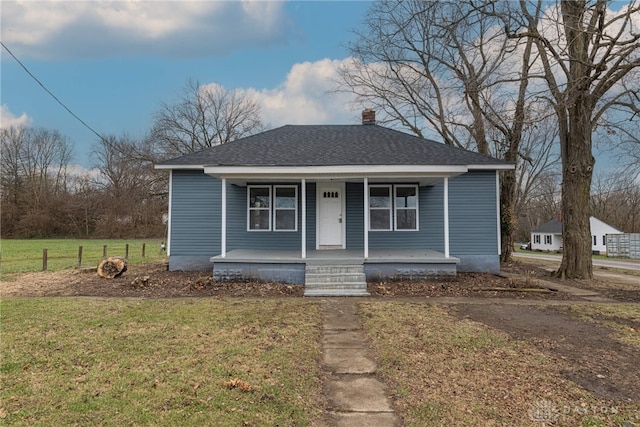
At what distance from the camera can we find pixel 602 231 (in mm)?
40844

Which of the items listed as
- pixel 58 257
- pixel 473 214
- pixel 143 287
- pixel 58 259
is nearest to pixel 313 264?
pixel 143 287

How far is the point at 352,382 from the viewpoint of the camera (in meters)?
3.58

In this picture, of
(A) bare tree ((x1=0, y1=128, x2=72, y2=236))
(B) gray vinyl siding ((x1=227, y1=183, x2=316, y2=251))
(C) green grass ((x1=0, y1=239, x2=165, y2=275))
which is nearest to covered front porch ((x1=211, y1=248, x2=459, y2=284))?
(B) gray vinyl siding ((x1=227, y1=183, x2=316, y2=251))

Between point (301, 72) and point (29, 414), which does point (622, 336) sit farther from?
point (301, 72)

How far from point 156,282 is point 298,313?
187 inches

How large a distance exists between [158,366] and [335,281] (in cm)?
510

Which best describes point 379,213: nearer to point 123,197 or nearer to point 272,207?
Result: point 272,207

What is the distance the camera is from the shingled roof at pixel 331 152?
10.2m

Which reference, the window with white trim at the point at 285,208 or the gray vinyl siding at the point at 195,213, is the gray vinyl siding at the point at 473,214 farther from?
the gray vinyl siding at the point at 195,213

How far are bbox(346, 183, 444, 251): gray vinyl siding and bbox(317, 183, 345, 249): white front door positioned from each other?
291mm

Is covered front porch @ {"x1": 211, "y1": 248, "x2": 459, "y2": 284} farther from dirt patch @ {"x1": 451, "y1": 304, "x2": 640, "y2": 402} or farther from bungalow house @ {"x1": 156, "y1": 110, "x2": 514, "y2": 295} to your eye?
dirt patch @ {"x1": 451, "y1": 304, "x2": 640, "y2": 402}

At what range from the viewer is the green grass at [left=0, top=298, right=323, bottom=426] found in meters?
2.91

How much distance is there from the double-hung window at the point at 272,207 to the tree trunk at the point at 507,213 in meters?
9.14

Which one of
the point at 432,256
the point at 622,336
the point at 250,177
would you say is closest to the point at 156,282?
the point at 250,177
